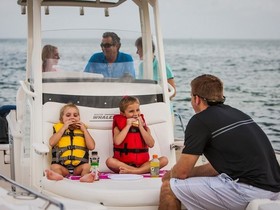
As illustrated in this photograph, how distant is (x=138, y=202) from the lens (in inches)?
224

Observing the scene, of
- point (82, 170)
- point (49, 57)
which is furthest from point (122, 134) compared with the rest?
point (49, 57)

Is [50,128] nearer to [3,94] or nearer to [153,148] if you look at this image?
[153,148]

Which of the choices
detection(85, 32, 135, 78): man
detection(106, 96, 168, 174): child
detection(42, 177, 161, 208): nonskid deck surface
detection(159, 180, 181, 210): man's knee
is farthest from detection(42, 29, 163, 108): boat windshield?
detection(159, 180, 181, 210): man's knee

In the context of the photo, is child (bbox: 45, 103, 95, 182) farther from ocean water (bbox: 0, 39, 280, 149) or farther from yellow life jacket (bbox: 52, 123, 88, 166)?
ocean water (bbox: 0, 39, 280, 149)

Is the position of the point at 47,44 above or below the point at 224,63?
above

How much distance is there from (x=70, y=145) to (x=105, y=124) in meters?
0.43

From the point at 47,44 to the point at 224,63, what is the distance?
1346 inches

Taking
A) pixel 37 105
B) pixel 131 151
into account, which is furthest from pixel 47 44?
pixel 131 151

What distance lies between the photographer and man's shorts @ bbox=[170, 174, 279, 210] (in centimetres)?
524

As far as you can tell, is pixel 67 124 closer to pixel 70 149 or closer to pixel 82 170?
pixel 70 149

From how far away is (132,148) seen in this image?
6.45 m

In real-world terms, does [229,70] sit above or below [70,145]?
below

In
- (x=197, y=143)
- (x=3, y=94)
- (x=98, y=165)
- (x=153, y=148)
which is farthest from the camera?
(x=3, y=94)

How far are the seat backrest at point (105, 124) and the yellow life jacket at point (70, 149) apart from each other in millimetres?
117
